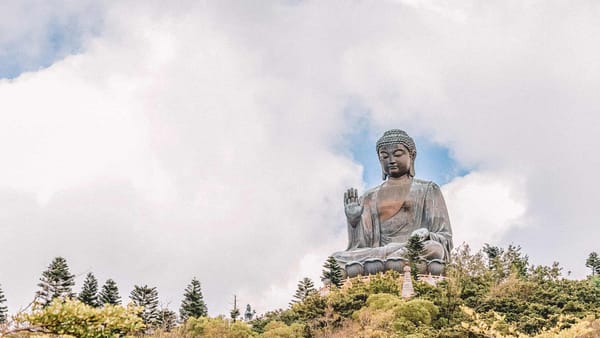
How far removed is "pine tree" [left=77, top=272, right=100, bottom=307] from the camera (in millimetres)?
24389

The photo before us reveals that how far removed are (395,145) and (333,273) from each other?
6.38 m

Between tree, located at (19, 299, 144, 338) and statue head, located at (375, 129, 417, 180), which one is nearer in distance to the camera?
tree, located at (19, 299, 144, 338)

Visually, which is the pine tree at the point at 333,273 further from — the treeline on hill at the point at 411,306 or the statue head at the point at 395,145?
the statue head at the point at 395,145

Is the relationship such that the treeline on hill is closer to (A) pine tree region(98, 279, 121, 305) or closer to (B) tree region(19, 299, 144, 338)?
(A) pine tree region(98, 279, 121, 305)

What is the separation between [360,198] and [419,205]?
2.38 m

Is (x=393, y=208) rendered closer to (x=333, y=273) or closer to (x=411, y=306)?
(x=333, y=273)

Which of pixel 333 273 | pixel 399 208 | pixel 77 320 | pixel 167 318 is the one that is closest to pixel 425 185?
pixel 399 208

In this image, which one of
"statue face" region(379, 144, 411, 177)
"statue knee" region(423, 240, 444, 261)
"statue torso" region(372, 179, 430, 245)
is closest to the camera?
"statue knee" region(423, 240, 444, 261)

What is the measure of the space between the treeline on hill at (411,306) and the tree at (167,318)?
4cm

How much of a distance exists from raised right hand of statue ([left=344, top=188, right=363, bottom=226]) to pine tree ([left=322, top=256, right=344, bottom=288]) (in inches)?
127

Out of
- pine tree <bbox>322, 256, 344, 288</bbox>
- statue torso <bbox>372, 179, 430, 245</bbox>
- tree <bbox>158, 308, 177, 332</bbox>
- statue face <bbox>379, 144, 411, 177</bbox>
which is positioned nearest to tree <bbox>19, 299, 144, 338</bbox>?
tree <bbox>158, 308, 177, 332</bbox>

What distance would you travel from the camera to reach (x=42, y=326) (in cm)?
700

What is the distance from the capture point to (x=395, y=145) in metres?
29.9

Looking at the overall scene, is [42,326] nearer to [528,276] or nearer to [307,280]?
[307,280]
